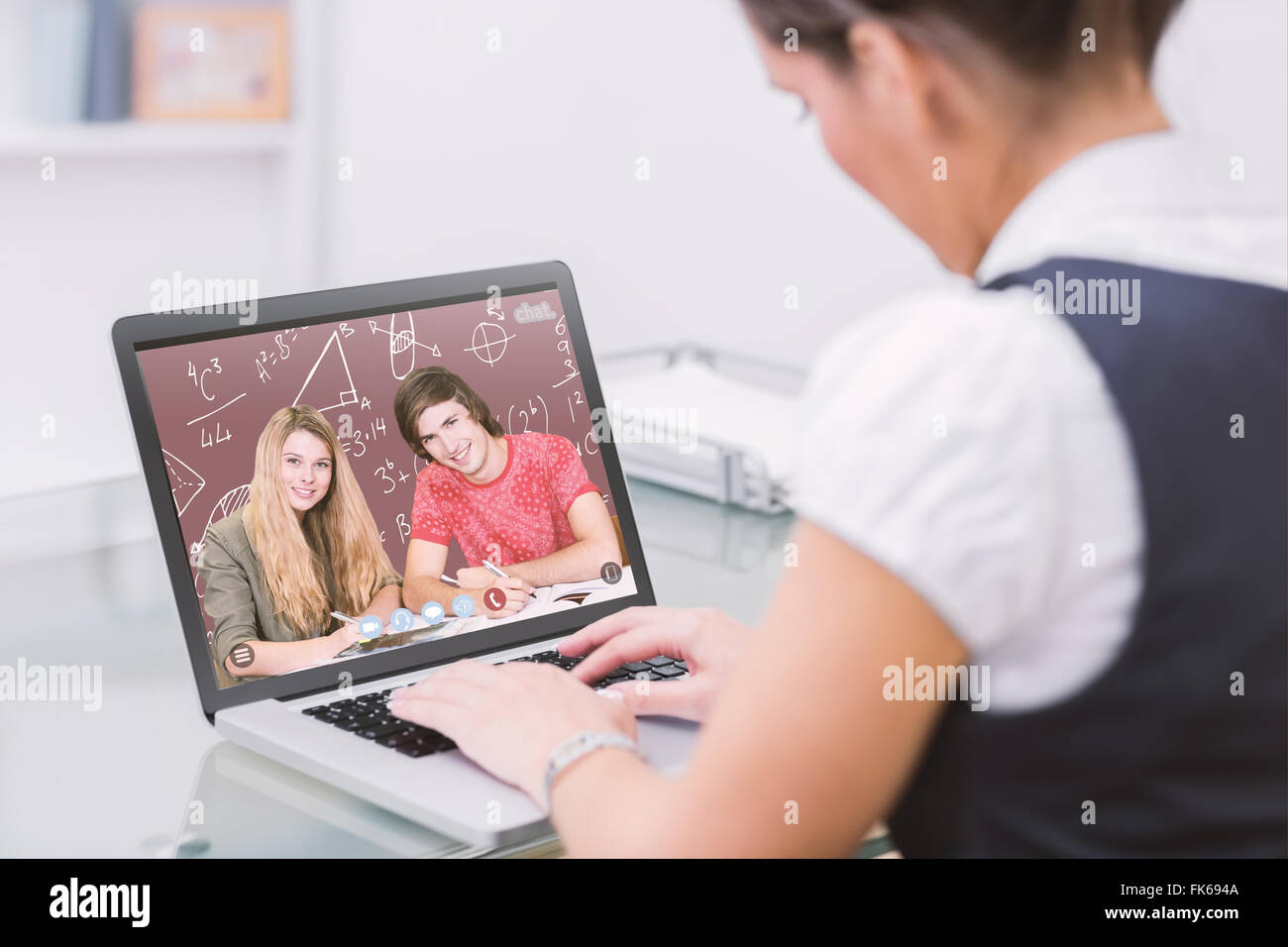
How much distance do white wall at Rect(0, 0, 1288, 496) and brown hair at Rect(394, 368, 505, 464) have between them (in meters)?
0.86

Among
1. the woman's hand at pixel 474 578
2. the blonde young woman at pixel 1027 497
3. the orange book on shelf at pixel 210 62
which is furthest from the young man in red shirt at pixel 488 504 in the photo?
Answer: the orange book on shelf at pixel 210 62

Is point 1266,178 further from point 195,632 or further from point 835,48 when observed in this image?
point 195,632

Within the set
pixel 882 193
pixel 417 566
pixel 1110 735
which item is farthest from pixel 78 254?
pixel 1110 735

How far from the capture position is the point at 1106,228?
59cm

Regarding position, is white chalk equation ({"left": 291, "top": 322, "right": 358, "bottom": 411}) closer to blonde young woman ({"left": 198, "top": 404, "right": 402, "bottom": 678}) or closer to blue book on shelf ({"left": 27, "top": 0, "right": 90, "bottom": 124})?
blonde young woman ({"left": 198, "top": 404, "right": 402, "bottom": 678})

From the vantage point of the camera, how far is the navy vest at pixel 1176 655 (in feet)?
1.84

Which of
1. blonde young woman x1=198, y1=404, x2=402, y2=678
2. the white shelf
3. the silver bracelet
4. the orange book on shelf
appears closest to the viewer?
the silver bracelet

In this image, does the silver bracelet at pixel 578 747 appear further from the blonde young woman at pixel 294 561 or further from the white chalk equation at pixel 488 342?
the white chalk equation at pixel 488 342

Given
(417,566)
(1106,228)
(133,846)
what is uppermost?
(1106,228)

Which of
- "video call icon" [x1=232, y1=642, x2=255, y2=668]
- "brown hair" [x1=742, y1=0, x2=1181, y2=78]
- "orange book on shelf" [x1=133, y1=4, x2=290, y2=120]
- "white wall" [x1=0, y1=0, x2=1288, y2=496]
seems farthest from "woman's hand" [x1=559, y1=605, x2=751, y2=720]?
"orange book on shelf" [x1=133, y1=4, x2=290, y2=120]

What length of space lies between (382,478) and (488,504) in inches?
3.5

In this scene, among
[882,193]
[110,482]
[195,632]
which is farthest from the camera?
[110,482]

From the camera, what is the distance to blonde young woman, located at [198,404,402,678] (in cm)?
95
